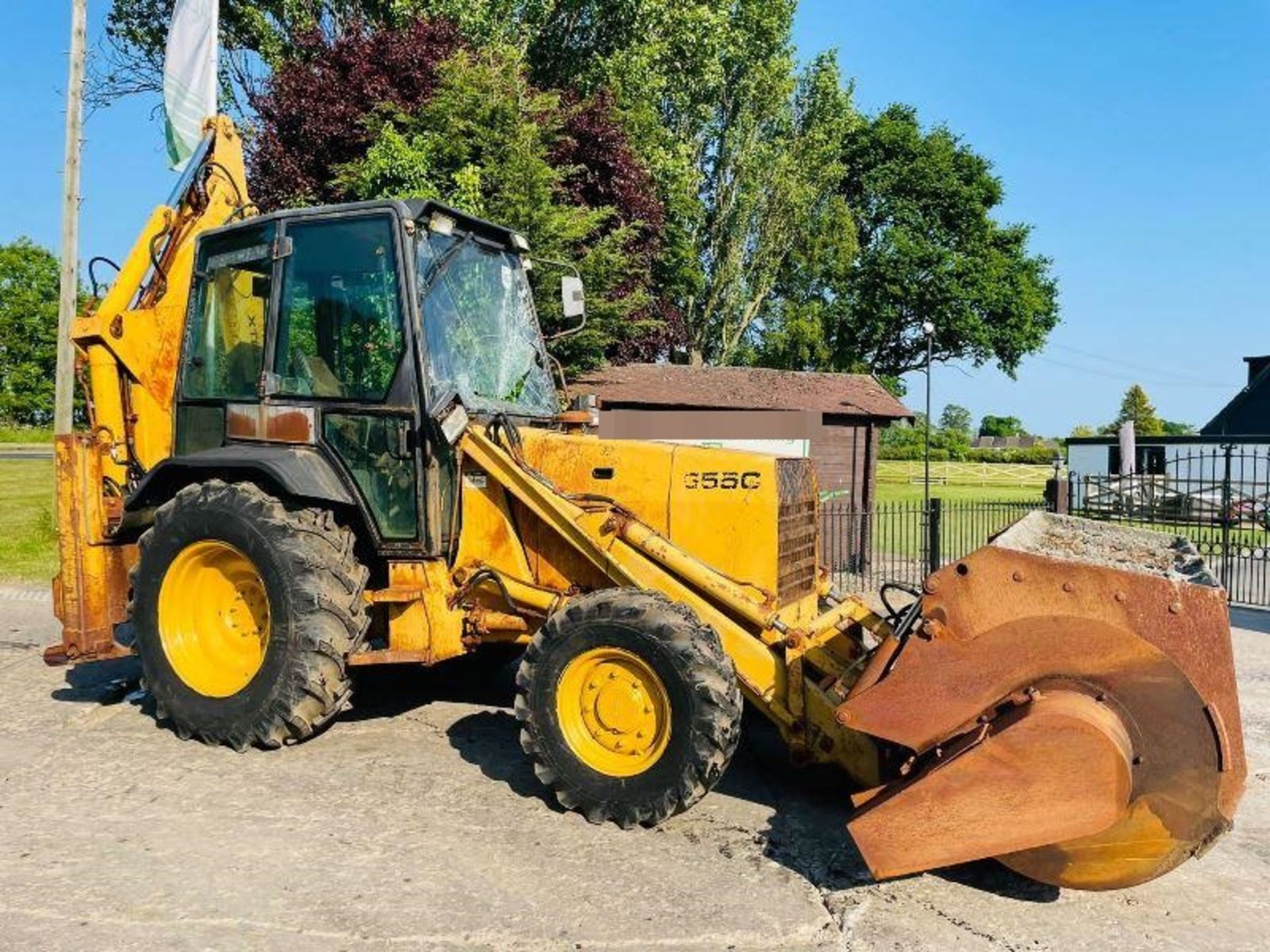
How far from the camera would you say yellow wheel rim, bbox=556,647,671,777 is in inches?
171

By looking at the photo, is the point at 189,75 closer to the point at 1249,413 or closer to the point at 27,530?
the point at 27,530

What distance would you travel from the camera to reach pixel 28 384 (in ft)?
188

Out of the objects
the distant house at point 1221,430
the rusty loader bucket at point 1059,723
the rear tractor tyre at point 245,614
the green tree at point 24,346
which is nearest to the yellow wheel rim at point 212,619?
the rear tractor tyre at point 245,614

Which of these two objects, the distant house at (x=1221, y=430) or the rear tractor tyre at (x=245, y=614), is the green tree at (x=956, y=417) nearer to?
the distant house at (x=1221, y=430)

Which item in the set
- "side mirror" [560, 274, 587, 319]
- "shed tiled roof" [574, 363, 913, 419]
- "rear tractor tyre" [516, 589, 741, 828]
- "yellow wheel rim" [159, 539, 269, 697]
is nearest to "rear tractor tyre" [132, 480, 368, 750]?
"yellow wheel rim" [159, 539, 269, 697]

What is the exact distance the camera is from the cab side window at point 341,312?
210 inches

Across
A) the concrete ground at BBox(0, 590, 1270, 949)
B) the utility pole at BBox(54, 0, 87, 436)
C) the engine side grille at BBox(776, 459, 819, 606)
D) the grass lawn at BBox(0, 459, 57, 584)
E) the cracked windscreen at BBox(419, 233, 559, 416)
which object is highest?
the utility pole at BBox(54, 0, 87, 436)

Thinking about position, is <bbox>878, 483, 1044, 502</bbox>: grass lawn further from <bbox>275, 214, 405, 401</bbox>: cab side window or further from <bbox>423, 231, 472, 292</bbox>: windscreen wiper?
<bbox>275, 214, 405, 401</bbox>: cab side window

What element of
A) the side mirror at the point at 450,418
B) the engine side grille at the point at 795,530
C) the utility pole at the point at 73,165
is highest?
the utility pole at the point at 73,165

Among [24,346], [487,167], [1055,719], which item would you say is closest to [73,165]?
[487,167]

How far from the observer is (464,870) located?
13.1ft

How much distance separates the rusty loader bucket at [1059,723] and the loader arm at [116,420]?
4.68 m

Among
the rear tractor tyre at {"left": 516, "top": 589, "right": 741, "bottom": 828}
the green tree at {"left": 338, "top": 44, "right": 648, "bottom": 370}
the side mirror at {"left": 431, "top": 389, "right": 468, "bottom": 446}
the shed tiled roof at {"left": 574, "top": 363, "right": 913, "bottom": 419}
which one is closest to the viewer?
the rear tractor tyre at {"left": 516, "top": 589, "right": 741, "bottom": 828}

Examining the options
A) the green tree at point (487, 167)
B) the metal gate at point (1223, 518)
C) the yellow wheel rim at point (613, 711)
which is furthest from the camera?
the green tree at point (487, 167)
